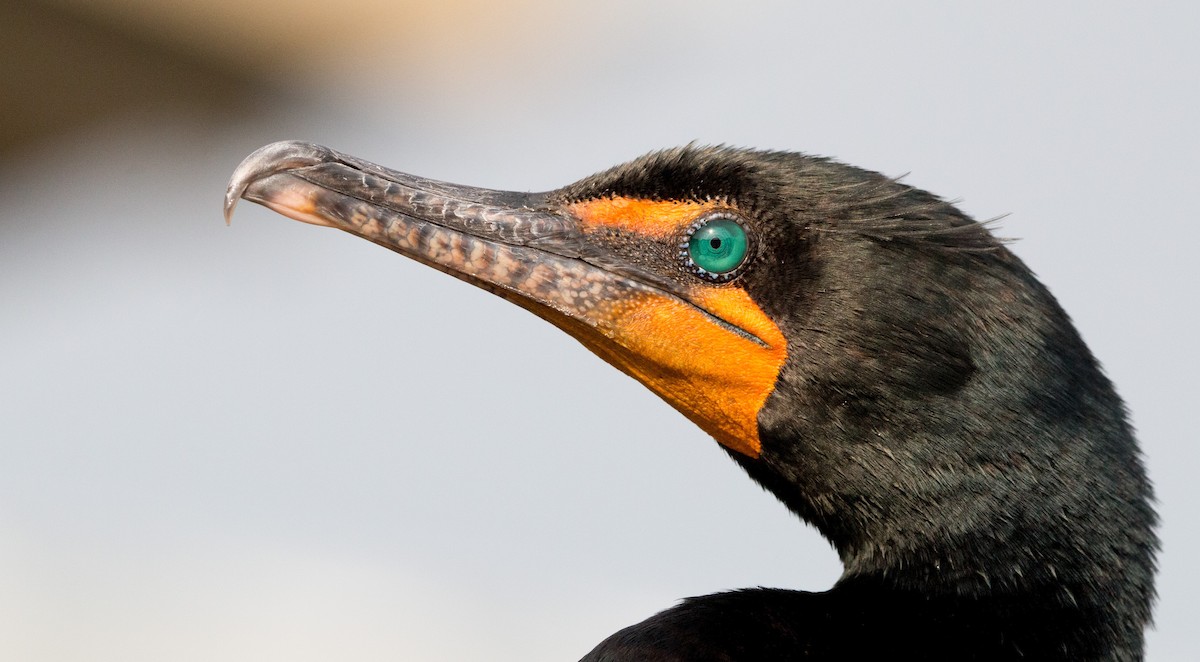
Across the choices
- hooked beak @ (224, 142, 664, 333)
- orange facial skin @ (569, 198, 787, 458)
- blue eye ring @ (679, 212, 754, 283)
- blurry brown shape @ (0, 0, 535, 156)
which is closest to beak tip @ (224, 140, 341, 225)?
hooked beak @ (224, 142, 664, 333)

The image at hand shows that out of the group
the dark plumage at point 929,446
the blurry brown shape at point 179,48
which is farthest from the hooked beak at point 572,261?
the blurry brown shape at point 179,48

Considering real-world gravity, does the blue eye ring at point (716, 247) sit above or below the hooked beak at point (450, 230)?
below

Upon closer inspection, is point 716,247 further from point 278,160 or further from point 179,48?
point 179,48

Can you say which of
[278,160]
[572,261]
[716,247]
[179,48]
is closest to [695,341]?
[716,247]

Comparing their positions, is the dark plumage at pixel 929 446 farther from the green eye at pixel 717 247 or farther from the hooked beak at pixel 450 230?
the hooked beak at pixel 450 230

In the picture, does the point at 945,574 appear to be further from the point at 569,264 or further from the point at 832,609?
the point at 569,264

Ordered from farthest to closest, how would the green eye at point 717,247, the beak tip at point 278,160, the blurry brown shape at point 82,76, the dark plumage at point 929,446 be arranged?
1. the blurry brown shape at point 82,76
2. the beak tip at point 278,160
3. the green eye at point 717,247
4. the dark plumage at point 929,446

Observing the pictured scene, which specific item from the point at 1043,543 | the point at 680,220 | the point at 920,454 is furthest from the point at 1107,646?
the point at 680,220
